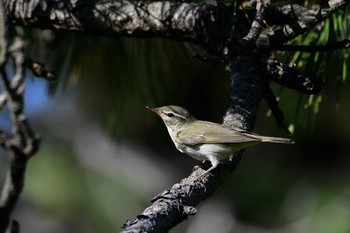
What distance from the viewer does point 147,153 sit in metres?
4.98

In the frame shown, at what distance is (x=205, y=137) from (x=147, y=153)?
8.07 ft

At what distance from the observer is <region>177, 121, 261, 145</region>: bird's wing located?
2.20 m

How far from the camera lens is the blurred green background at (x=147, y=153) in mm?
2652

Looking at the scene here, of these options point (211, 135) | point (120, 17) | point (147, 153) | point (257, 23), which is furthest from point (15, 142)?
point (147, 153)

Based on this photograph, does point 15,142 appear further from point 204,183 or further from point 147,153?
point 147,153

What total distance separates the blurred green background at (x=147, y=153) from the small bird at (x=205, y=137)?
99mm

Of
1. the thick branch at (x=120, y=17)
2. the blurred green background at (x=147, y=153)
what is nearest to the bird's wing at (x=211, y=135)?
the blurred green background at (x=147, y=153)

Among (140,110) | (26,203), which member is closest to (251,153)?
(140,110)

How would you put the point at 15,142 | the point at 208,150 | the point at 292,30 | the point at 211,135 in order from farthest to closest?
the point at 211,135, the point at 208,150, the point at 292,30, the point at 15,142

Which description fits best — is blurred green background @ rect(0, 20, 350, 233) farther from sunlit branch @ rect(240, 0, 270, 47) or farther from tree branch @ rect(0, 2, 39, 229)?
tree branch @ rect(0, 2, 39, 229)

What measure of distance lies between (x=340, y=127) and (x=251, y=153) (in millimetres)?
733

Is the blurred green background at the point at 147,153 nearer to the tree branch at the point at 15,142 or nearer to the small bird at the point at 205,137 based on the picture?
the small bird at the point at 205,137

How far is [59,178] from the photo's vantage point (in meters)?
5.27

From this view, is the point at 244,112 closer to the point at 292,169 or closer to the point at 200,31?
the point at 200,31
